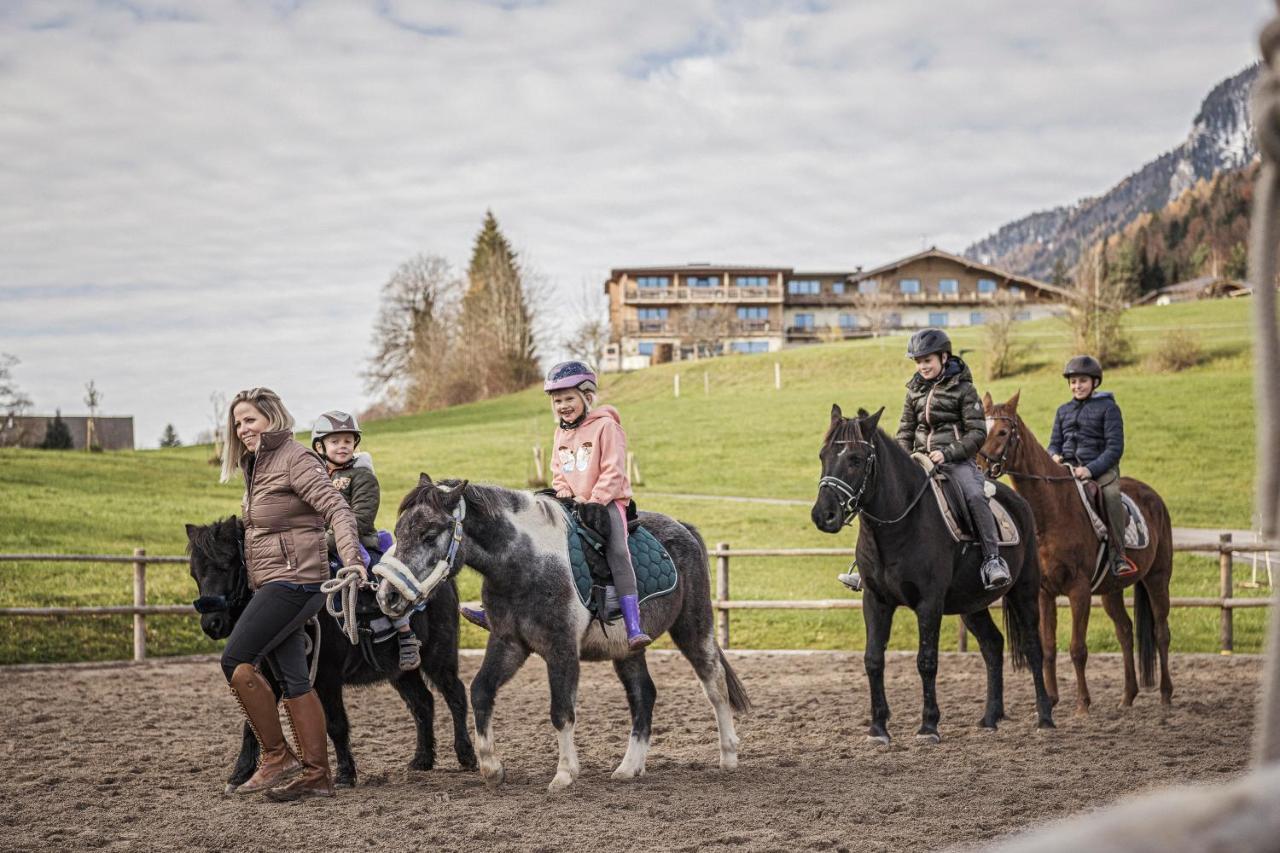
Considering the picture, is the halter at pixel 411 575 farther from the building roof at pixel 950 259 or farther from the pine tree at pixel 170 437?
the building roof at pixel 950 259

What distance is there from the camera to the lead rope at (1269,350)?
127cm

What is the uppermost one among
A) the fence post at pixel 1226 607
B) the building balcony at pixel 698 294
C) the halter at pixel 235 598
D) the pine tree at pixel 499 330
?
the building balcony at pixel 698 294

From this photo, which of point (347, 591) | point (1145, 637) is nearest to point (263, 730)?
point (347, 591)

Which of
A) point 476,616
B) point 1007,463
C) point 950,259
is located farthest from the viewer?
point 950,259

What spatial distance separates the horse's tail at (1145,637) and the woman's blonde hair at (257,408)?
7.60 m

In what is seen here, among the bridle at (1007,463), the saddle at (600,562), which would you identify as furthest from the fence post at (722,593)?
the saddle at (600,562)

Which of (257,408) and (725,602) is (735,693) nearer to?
(257,408)

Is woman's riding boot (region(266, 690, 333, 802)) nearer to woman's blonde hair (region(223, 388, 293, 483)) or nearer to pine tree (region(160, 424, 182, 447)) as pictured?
woman's blonde hair (region(223, 388, 293, 483))

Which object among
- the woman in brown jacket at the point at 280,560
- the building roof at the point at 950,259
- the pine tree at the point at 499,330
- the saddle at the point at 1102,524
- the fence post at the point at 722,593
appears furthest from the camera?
the building roof at the point at 950,259

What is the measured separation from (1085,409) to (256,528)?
720cm

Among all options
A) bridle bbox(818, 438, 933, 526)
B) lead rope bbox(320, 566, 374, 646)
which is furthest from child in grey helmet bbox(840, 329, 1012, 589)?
lead rope bbox(320, 566, 374, 646)

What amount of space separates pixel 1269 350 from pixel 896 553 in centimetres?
757

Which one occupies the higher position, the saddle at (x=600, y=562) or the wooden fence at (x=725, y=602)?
the saddle at (x=600, y=562)

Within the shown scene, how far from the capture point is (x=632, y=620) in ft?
22.7
